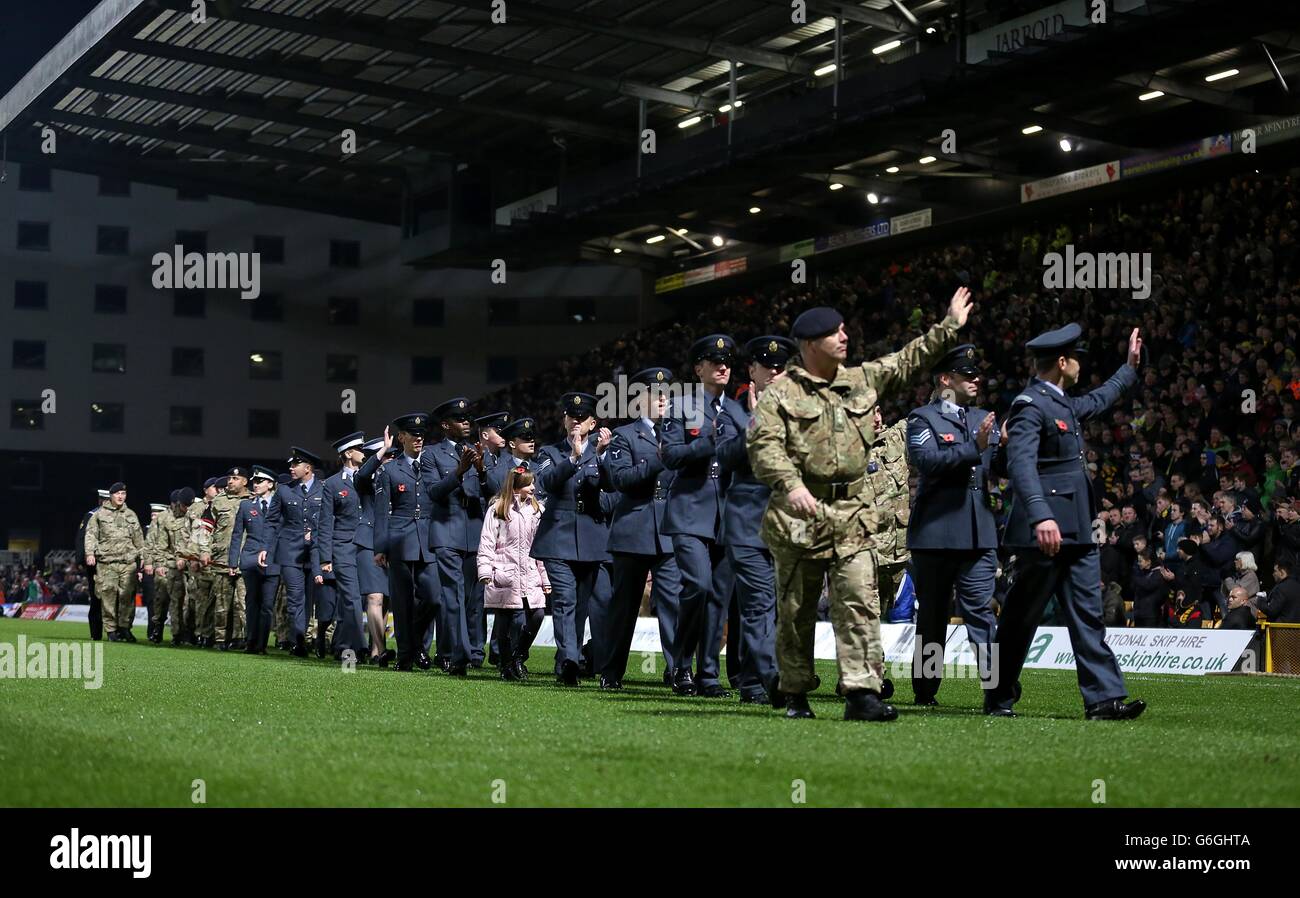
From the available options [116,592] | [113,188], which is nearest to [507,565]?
[116,592]

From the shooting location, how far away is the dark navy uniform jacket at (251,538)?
836 inches

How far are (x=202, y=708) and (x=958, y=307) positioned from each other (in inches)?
211

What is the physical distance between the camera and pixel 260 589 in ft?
70.6

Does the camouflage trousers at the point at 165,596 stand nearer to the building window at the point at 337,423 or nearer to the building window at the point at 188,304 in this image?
the building window at the point at 337,423

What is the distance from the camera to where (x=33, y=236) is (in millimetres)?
60156

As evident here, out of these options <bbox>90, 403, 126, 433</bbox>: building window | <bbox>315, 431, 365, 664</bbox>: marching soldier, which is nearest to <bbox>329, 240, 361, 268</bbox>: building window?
<bbox>90, 403, 126, 433</bbox>: building window

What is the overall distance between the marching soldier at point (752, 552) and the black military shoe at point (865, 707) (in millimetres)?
1364

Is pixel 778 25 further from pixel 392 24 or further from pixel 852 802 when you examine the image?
pixel 852 802

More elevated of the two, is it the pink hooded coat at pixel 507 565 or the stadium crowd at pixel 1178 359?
the stadium crowd at pixel 1178 359

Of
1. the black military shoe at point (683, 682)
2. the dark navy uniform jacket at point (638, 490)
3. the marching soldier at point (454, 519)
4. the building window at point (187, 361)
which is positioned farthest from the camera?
the building window at point (187, 361)

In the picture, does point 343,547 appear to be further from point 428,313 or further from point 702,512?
point 428,313

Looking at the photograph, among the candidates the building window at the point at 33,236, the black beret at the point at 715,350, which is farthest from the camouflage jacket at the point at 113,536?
the building window at the point at 33,236

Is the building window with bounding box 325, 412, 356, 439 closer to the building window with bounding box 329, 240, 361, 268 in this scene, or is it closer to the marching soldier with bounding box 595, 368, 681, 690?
the building window with bounding box 329, 240, 361, 268

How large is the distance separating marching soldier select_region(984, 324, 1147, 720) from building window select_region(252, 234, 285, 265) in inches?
2151
